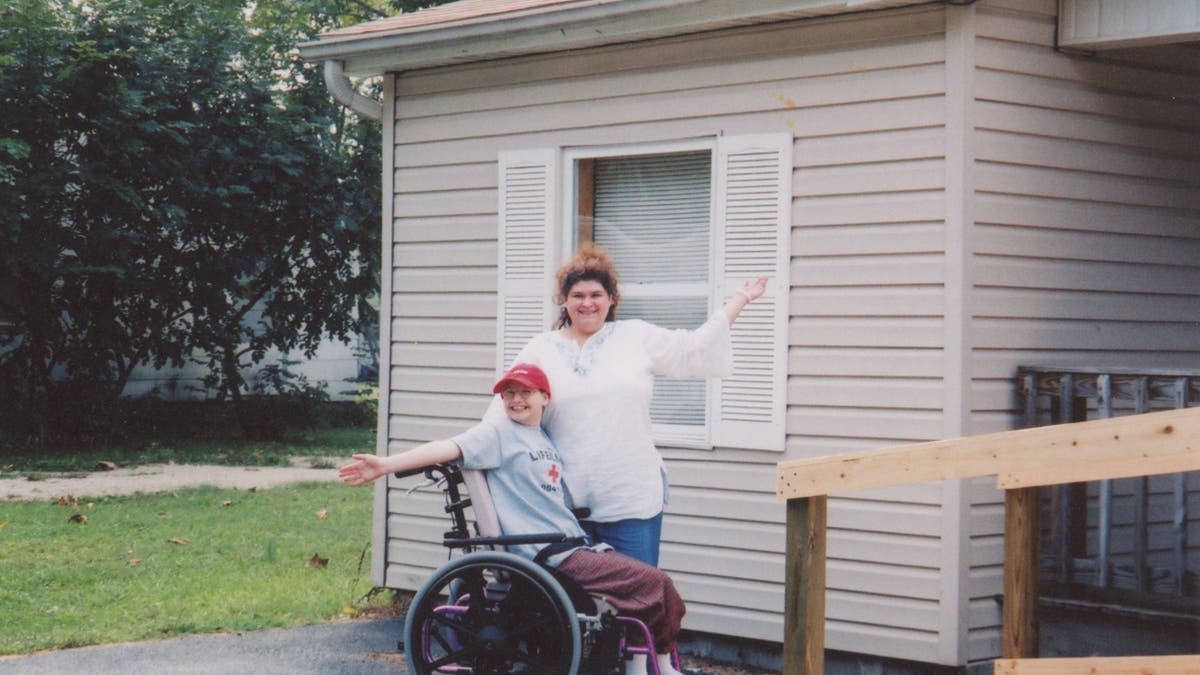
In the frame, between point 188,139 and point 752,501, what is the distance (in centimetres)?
1098

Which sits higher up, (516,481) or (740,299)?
(740,299)

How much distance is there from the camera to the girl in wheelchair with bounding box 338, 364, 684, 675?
5301 millimetres

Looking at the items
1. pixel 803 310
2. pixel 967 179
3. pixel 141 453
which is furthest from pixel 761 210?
pixel 141 453

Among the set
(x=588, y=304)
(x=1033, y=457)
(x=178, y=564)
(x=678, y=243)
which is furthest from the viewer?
(x=178, y=564)

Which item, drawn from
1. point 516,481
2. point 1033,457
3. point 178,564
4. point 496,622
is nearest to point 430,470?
point 516,481

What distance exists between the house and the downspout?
1.41 feet

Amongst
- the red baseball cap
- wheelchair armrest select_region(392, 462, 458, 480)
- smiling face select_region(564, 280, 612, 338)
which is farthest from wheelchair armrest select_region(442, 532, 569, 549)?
smiling face select_region(564, 280, 612, 338)

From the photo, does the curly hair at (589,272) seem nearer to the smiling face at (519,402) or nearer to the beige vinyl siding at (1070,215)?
the smiling face at (519,402)

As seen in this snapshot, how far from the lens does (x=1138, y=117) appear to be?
690cm

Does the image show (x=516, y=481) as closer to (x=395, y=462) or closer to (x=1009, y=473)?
(x=395, y=462)

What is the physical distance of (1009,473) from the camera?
14.5 ft

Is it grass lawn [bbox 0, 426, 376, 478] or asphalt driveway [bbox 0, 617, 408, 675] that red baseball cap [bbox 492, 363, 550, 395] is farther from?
grass lawn [bbox 0, 426, 376, 478]

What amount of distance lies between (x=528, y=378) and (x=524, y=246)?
2.24 meters

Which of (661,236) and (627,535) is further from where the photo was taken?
(661,236)
